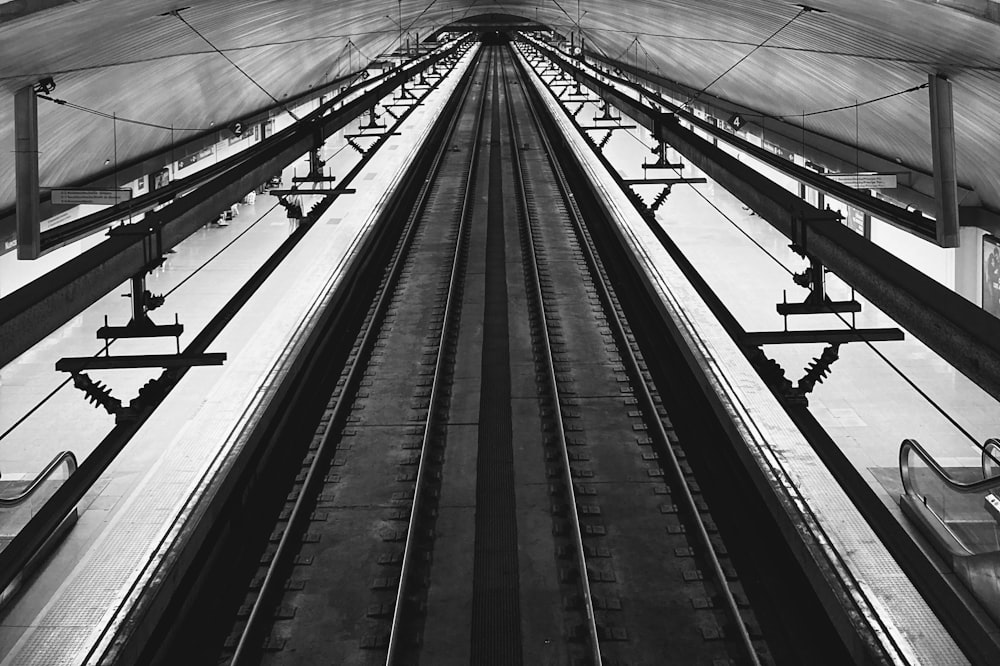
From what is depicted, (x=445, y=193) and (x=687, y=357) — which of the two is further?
(x=445, y=193)

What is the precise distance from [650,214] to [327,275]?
4.88m

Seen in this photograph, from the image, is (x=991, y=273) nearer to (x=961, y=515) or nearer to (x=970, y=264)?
(x=970, y=264)

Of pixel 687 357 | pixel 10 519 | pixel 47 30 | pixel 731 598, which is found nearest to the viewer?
pixel 731 598

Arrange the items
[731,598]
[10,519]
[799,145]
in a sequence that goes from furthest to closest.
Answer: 1. [799,145]
2. [10,519]
3. [731,598]

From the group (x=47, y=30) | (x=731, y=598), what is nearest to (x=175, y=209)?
(x=47, y=30)

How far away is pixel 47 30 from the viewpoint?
259 inches

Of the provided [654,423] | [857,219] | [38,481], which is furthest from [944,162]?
[38,481]

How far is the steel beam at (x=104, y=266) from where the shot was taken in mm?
3678

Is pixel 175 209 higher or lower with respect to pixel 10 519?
higher

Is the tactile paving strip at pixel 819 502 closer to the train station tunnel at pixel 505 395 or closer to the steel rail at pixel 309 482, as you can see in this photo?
the train station tunnel at pixel 505 395

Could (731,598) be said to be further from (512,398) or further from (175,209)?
(175,209)

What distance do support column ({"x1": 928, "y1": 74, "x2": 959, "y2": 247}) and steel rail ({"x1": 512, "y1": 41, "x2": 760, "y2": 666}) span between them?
2928 millimetres

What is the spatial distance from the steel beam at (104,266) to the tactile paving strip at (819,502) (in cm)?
482

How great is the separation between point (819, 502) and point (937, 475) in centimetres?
158
